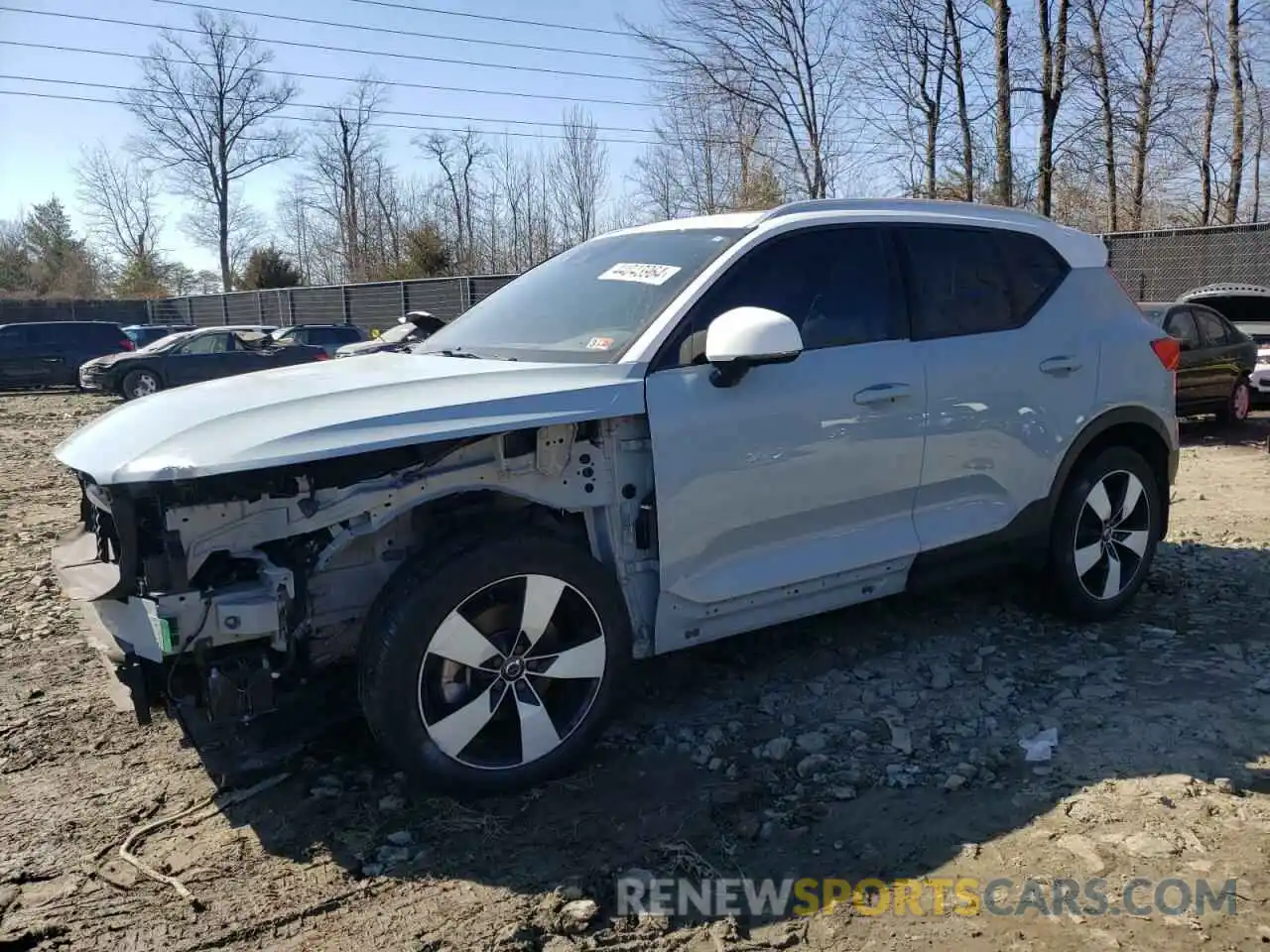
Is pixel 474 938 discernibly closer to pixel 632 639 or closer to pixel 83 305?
pixel 632 639

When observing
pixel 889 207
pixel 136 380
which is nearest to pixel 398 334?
pixel 889 207

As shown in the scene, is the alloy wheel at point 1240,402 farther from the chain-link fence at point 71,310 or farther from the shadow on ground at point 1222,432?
the chain-link fence at point 71,310

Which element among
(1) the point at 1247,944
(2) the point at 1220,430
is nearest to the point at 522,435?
(1) the point at 1247,944

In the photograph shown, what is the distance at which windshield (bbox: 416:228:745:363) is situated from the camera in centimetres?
363

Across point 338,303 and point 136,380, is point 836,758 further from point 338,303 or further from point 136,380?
point 338,303

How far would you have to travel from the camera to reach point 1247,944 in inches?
98.1

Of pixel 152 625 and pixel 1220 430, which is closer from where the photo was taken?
pixel 152 625

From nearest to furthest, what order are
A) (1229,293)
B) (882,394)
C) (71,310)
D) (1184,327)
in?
(882,394)
(1184,327)
(1229,293)
(71,310)

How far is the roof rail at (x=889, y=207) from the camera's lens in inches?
156

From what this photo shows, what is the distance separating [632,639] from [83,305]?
50524 millimetres

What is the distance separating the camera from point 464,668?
10.3 feet

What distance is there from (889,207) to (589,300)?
1.37 m

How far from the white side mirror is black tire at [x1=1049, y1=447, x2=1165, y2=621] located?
78.5 inches

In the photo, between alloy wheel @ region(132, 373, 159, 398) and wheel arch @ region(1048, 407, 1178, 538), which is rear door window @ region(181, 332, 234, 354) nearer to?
alloy wheel @ region(132, 373, 159, 398)
